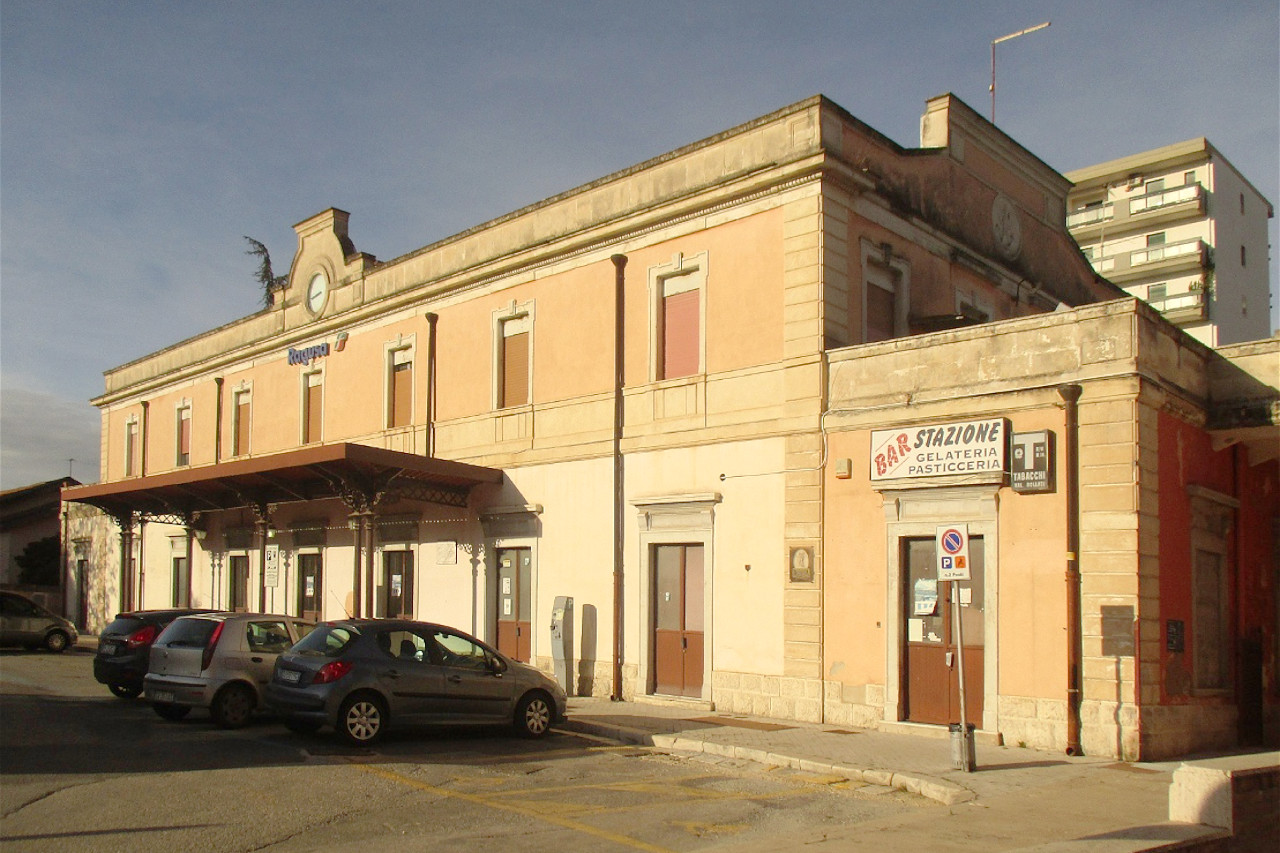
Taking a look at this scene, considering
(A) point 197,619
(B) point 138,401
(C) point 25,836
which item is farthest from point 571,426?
(B) point 138,401

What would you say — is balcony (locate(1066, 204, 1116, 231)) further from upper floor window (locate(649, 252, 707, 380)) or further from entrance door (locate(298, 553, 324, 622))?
upper floor window (locate(649, 252, 707, 380))

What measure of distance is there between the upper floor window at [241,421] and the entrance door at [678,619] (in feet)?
55.2

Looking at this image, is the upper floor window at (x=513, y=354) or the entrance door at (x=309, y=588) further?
the entrance door at (x=309, y=588)

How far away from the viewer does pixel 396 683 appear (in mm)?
13266

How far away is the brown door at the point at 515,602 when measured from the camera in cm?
2077

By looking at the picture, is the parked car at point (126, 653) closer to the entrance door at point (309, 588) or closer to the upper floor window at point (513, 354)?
the upper floor window at point (513, 354)

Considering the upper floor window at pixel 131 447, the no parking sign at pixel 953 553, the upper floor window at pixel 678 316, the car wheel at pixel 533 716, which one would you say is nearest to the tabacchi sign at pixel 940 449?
the no parking sign at pixel 953 553

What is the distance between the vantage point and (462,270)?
22.8 meters

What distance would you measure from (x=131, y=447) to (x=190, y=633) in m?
25.2

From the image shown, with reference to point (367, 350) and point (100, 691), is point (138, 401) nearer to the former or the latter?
point (367, 350)

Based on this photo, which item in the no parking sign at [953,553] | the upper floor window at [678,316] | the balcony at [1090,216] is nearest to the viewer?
the no parking sign at [953,553]

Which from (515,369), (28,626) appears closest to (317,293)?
(515,369)

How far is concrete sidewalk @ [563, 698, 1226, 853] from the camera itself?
8602 millimetres

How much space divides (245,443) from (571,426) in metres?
14.6
